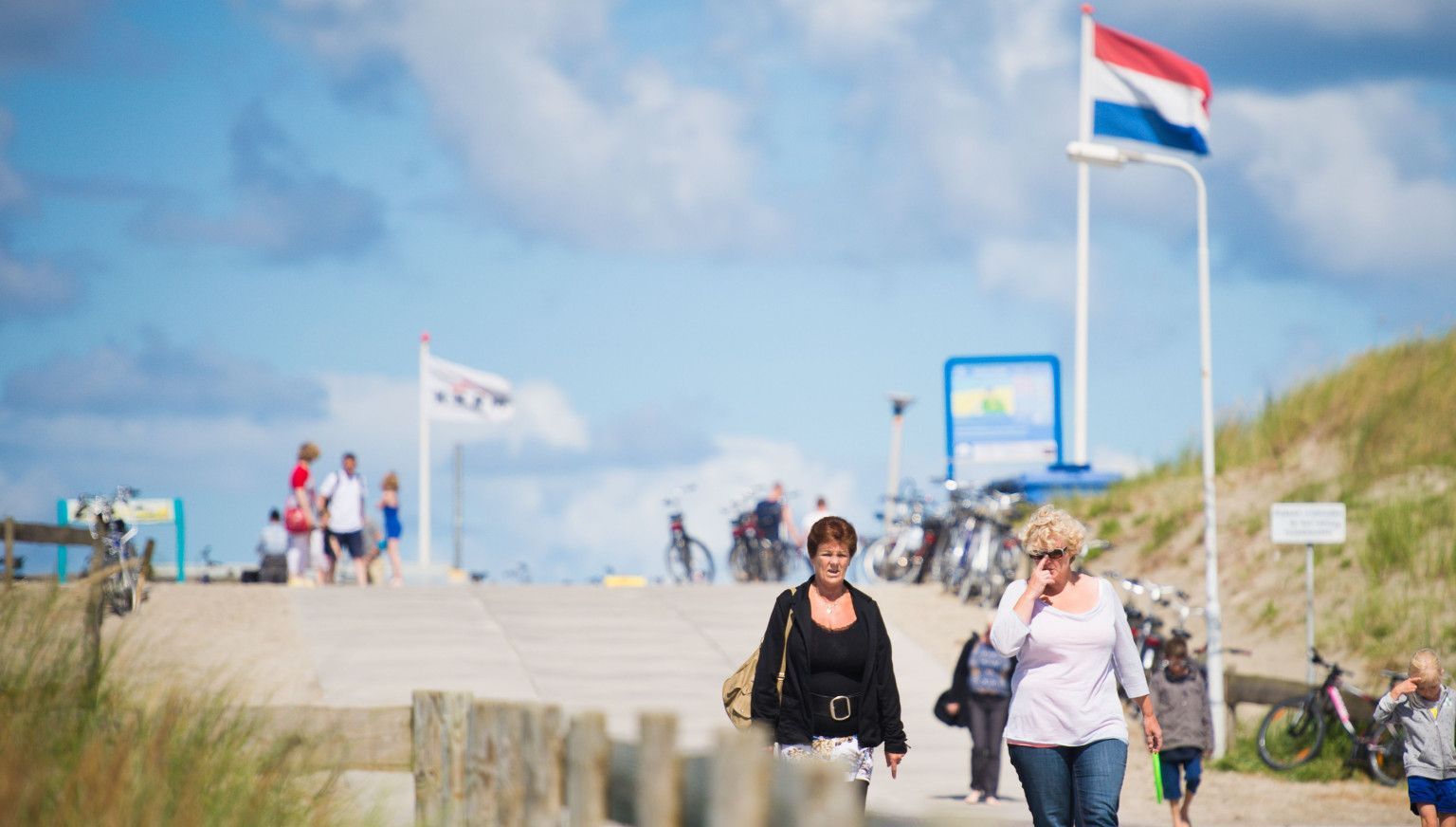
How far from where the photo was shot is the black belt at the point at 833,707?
766 centimetres

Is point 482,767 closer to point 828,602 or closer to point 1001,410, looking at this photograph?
point 828,602

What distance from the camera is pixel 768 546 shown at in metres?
32.3

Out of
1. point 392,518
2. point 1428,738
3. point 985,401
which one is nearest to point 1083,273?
point 985,401

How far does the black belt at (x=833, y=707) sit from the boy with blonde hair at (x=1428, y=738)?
4465 mm

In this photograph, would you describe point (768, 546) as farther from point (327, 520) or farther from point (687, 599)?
point (327, 520)

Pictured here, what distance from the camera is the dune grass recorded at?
18.8ft

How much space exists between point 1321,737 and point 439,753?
46.5ft

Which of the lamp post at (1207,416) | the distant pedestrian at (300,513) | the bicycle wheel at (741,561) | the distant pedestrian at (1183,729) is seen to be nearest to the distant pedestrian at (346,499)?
the distant pedestrian at (300,513)

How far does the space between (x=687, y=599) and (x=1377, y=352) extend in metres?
14.3

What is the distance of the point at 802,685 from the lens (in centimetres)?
768

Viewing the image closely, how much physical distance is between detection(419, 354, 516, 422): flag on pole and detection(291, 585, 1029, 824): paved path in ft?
48.4

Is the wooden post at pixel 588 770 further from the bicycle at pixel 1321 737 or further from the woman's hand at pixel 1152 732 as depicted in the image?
the bicycle at pixel 1321 737

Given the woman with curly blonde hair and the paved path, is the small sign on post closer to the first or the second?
the paved path

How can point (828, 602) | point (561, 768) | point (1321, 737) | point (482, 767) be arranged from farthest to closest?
1. point (1321, 737)
2. point (828, 602)
3. point (482, 767)
4. point (561, 768)
